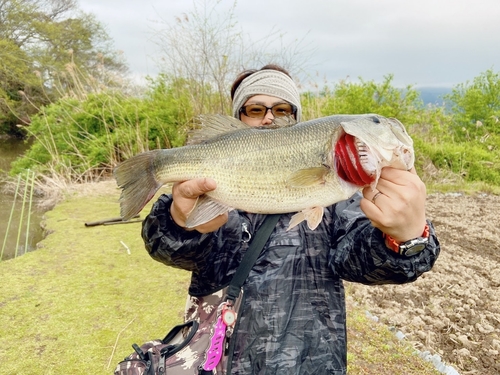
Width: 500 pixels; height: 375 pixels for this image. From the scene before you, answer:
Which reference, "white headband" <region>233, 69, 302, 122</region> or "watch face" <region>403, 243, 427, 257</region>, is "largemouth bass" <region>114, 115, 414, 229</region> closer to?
"watch face" <region>403, 243, 427, 257</region>

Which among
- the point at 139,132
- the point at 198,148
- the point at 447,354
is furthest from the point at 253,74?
the point at 139,132

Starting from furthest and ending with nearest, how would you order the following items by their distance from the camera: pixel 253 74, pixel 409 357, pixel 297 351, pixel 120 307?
pixel 120 307
pixel 409 357
pixel 253 74
pixel 297 351

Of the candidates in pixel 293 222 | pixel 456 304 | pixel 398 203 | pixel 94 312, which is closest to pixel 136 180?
pixel 293 222

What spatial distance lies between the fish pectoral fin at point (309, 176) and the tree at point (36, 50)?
56.3 ft

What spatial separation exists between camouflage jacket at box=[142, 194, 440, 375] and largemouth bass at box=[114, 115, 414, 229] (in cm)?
17

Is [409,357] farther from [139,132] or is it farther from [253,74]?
[139,132]

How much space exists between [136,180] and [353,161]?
99cm

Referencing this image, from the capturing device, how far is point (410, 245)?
147 cm

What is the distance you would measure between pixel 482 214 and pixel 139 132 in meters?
6.87

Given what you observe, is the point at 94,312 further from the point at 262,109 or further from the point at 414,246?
the point at 414,246

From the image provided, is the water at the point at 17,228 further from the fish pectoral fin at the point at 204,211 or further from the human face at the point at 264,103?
the fish pectoral fin at the point at 204,211

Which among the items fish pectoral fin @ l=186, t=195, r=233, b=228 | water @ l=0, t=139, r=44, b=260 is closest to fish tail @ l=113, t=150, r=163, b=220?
fish pectoral fin @ l=186, t=195, r=233, b=228

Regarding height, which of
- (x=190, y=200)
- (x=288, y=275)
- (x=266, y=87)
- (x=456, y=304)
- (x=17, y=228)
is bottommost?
(x=17, y=228)

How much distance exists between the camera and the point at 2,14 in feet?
65.1
